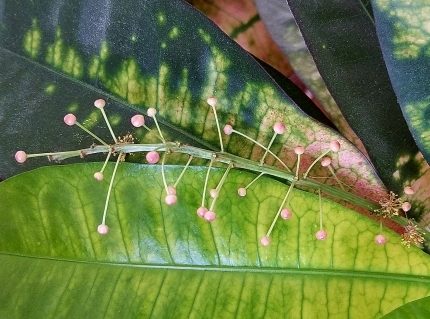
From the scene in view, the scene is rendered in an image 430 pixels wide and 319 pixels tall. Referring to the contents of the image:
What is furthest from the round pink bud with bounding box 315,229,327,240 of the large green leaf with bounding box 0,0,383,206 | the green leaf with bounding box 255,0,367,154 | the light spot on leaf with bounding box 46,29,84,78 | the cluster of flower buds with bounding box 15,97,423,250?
the light spot on leaf with bounding box 46,29,84,78

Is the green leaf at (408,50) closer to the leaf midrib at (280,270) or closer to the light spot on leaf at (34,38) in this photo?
the leaf midrib at (280,270)

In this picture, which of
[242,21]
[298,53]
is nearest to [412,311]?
[298,53]

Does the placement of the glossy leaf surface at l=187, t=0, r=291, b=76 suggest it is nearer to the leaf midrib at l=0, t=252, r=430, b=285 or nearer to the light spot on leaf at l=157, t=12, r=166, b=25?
the light spot on leaf at l=157, t=12, r=166, b=25

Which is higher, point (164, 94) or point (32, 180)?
point (164, 94)

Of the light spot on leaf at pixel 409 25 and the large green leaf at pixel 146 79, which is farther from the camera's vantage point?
the large green leaf at pixel 146 79

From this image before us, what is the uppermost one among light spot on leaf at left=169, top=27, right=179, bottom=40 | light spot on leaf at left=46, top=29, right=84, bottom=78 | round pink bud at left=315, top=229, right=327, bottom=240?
light spot on leaf at left=169, top=27, right=179, bottom=40

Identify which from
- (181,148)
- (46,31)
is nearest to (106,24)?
(46,31)

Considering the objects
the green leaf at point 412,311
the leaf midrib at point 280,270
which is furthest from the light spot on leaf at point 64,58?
the green leaf at point 412,311

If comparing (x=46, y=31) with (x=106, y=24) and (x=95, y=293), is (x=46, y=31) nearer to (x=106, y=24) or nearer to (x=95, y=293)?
(x=106, y=24)
